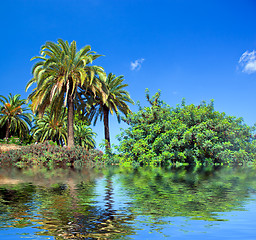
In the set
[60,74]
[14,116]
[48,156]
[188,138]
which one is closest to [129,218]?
[188,138]

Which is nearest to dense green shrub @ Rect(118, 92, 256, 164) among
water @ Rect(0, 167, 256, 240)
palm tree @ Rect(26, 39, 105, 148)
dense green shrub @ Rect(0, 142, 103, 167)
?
dense green shrub @ Rect(0, 142, 103, 167)

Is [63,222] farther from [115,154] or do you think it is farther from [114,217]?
[115,154]

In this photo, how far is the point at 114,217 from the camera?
12.4ft

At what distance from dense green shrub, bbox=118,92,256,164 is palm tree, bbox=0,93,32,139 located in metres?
28.5

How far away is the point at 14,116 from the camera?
161 ft

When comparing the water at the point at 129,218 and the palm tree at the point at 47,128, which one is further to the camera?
the palm tree at the point at 47,128

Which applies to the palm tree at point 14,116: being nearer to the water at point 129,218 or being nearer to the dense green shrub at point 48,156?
the dense green shrub at point 48,156

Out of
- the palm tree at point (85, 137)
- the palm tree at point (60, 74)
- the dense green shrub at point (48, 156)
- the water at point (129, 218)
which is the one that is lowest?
the water at point (129, 218)

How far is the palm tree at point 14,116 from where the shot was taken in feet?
157

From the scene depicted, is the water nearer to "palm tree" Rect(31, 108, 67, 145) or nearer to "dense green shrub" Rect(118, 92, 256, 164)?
"dense green shrub" Rect(118, 92, 256, 164)

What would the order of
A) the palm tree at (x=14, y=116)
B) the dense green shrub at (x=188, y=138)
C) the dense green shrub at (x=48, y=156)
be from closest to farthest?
the dense green shrub at (x=188, y=138) < the dense green shrub at (x=48, y=156) < the palm tree at (x=14, y=116)

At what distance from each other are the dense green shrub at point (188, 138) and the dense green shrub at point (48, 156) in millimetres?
3525

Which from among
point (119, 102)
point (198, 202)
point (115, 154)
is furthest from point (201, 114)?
point (198, 202)

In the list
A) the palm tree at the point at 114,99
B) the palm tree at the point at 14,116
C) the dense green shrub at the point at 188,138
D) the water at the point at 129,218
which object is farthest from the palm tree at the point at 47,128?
the water at the point at 129,218
